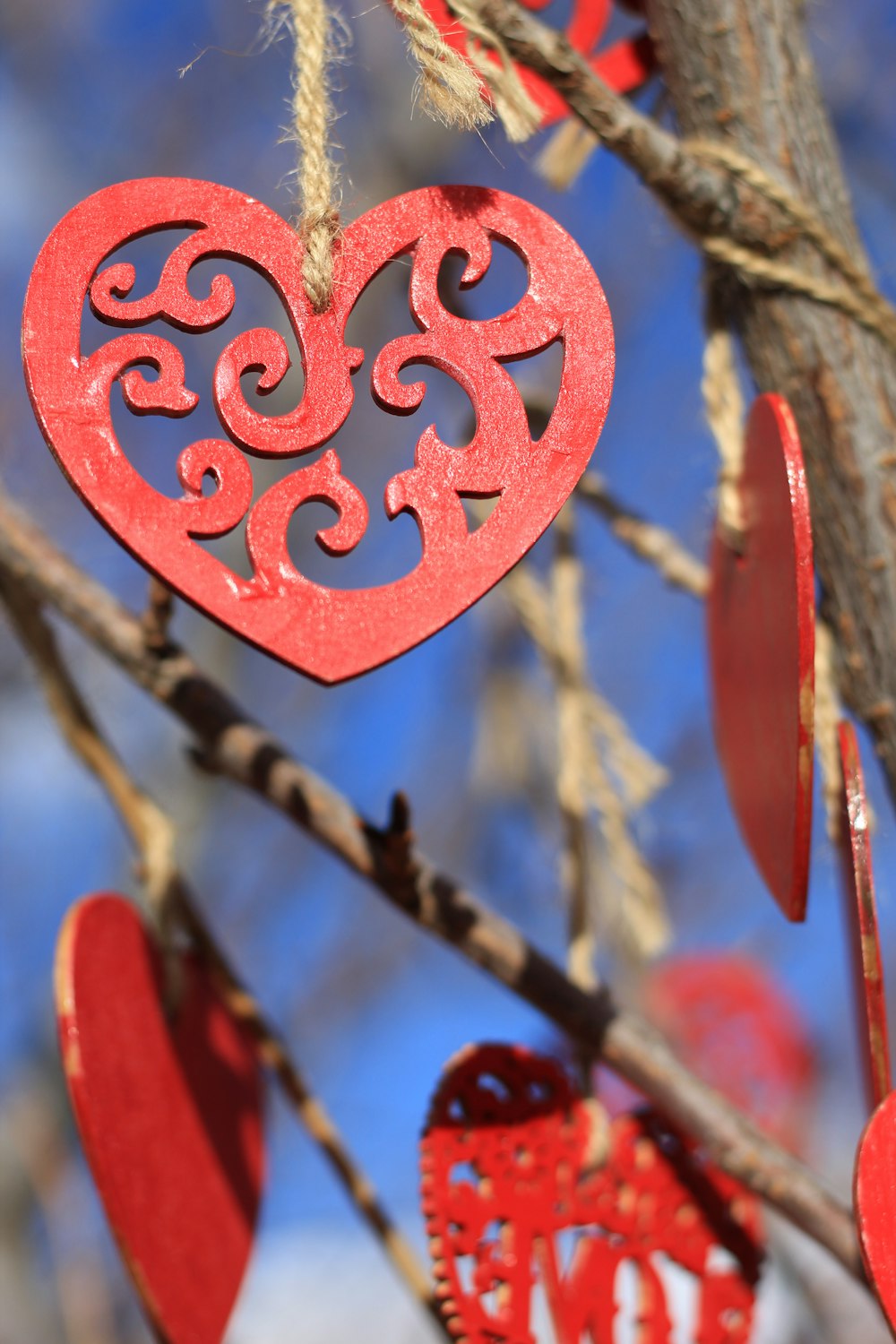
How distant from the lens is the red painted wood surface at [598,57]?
2.04 feet

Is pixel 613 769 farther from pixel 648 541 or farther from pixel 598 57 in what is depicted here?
pixel 598 57

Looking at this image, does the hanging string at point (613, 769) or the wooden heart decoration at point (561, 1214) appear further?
the hanging string at point (613, 769)

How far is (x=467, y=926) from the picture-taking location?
0.55 metres

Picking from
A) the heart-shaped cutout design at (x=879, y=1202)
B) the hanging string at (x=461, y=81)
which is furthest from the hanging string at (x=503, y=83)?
the heart-shaped cutout design at (x=879, y=1202)

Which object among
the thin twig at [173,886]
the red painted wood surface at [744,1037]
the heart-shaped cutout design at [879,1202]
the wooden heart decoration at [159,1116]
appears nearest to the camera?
the heart-shaped cutout design at [879,1202]

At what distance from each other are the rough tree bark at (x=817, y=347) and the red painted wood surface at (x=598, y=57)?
0.07m

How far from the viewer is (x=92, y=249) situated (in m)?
0.42

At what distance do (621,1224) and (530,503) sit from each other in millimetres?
351

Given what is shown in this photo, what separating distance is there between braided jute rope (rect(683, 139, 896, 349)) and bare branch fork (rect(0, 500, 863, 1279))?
29 cm

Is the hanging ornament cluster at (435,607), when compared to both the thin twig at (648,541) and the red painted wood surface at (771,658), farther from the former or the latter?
the thin twig at (648,541)

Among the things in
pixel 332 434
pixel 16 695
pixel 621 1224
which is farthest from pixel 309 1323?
pixel 332 434

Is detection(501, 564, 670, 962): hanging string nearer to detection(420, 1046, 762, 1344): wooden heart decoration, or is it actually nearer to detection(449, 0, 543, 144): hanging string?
detection(420, 1046, 762, 1344): wooden heart decoration

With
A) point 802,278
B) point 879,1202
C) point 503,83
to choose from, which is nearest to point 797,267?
point 802,278

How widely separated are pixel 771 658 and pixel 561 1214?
0.27 metres
